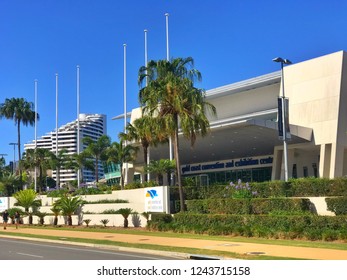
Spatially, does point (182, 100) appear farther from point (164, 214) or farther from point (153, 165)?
point (153, 165)

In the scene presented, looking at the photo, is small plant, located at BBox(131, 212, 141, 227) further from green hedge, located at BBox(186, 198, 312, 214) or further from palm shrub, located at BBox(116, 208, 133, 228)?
green hedge, located at BBox(186, 198, 312, 214)

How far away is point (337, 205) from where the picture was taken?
25891mm

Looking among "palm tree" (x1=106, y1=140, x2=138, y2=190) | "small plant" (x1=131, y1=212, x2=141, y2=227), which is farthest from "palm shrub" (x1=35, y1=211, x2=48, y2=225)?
"small plant" (x1=131, y1=212, x2=141, y2=227)

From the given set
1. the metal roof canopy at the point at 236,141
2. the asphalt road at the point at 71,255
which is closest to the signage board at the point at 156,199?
the metal roof canopy at the point at 236,141

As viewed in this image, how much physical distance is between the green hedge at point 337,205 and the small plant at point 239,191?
5.66 m

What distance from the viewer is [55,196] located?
2061 inches

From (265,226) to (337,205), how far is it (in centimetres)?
432

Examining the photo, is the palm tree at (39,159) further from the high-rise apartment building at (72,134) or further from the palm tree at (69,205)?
the high-rise apartment building at (72,134)

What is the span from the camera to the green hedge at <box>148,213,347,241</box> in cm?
2232

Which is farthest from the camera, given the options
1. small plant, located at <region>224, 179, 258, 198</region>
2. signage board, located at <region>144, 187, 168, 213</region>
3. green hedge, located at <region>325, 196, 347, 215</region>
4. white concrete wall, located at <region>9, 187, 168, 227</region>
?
white concrete wall, located at <region>9, 187, 168, 227</region>

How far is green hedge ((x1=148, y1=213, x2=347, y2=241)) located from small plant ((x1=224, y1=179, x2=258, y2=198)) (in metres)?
3.15

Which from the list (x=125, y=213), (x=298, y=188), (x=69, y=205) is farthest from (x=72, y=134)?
(x=298, y=188)

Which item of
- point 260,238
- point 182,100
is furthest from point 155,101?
point 260,238

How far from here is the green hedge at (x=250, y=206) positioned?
2750 centimetres
